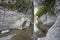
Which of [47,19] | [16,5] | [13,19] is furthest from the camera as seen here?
[16,5]

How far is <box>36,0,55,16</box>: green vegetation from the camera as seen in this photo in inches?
53.2

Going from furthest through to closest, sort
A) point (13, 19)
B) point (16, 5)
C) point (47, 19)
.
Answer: point (16, 5), point (13, 19), point (47, 19)

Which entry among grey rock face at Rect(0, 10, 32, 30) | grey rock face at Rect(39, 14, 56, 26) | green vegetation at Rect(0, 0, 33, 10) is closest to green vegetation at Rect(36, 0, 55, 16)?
grey rock face at Rect(39, 14, 56, 26)

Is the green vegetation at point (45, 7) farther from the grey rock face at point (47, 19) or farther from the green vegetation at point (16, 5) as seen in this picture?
the green vegetation at point (16, 5)

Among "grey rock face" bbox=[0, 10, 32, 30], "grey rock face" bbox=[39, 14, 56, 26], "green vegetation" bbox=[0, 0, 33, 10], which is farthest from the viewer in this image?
"green vegetation" bbox=[0, 0, 33, 10]

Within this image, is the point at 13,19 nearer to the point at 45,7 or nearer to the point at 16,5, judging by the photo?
the point at 16,5

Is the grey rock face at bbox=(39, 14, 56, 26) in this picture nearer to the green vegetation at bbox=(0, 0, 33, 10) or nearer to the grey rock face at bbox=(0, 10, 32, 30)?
the grey rock face at bbox=(0, 10, 32, 30)

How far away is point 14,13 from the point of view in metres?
2.47

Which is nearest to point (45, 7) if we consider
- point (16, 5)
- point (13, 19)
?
point (13, 19)

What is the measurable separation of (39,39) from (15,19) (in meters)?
1.02

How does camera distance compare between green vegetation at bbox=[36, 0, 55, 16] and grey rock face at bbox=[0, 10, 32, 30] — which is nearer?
green vegetation at bbox=[36, 0, 55, 16]

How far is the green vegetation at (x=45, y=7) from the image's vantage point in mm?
1351

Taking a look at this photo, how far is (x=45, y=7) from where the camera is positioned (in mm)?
1404

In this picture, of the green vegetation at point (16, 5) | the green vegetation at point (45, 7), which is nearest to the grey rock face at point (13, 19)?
the green vegetation at point (16, 5)
